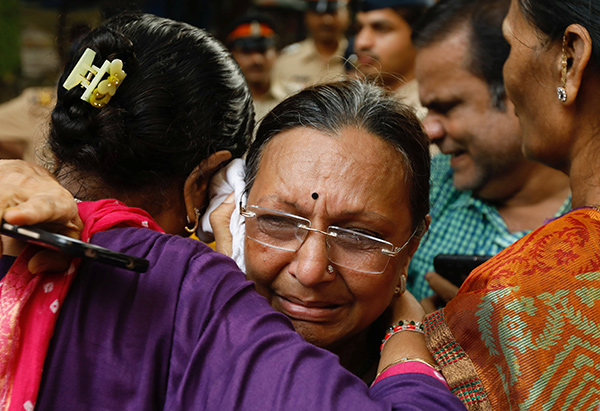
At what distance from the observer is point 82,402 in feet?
3.94

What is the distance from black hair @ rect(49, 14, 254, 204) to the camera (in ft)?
5.28

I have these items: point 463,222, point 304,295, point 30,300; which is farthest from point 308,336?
point 463,222

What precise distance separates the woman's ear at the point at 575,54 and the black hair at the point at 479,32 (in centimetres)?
112

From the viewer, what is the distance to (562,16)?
1720mm

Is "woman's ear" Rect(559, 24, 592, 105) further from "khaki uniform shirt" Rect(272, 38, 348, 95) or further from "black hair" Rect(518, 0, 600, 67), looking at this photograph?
"khaki uniform shirt" Rect(272, 38, 348, 95)

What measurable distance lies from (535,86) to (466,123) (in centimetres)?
104

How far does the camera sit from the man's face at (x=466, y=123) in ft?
9.36

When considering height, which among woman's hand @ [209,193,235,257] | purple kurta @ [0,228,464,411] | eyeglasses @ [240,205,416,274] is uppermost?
purple kurta @ [0,228,464,411]

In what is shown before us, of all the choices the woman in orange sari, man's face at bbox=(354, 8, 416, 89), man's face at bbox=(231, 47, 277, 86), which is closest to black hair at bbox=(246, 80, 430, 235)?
the woman in orange sari

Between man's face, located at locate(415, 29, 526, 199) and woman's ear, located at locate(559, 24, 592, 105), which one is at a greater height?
woman's ear, located at locate(559, 24, 592, 105)

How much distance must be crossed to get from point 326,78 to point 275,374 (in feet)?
4.12

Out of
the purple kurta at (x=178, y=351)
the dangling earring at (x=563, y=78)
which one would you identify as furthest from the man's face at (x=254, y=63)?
the purple kurta at (x=178, y=351)

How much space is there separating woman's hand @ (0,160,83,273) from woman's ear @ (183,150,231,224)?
545 mm

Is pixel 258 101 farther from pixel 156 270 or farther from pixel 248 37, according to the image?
pixel 156 270
